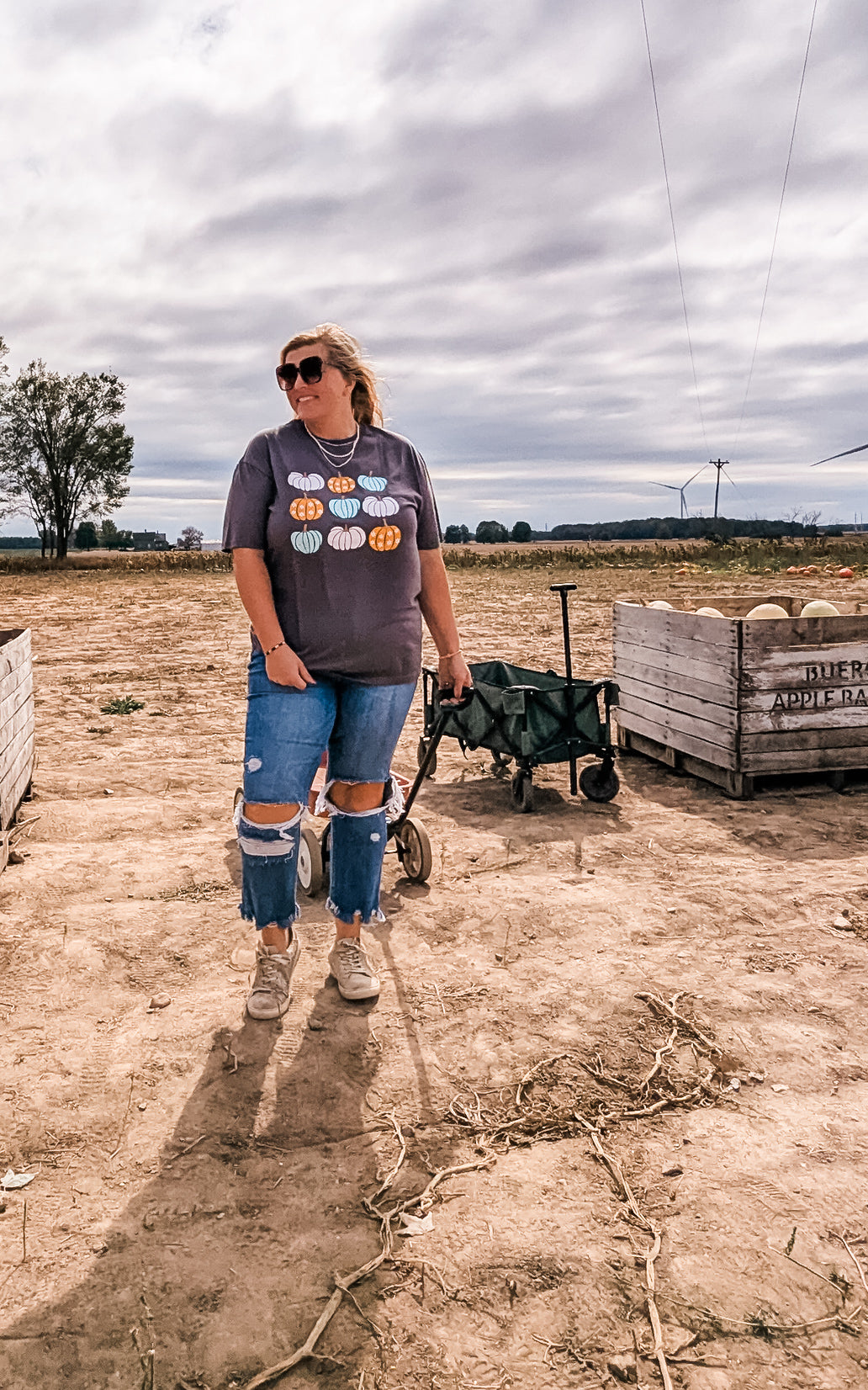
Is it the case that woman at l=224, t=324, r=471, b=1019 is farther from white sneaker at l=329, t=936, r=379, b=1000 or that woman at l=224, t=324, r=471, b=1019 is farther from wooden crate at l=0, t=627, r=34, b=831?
wooden crate at l=0, t=627, r=34, b=831

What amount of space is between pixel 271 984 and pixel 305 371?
1.98 m

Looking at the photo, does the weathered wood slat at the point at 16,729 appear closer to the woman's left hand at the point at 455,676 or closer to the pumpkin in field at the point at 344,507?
the woman's left hand at the point at 455,676

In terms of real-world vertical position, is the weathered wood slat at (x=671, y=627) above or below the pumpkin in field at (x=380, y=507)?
below

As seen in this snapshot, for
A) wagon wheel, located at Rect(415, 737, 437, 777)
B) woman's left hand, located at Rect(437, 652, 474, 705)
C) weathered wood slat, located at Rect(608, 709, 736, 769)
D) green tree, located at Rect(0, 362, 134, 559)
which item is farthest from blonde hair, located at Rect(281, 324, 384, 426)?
green tree, located at Rect(0, 362, 134, 559)

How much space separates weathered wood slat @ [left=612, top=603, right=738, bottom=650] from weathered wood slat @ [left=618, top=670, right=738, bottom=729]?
1.06ft

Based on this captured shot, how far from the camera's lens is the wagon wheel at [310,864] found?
13.8 feet

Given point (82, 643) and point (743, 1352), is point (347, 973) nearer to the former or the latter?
point (743, 1352)

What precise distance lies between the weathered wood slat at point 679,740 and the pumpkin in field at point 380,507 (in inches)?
141

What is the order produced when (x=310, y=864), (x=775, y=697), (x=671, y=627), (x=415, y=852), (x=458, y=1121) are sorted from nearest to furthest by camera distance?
(x=458, y=1121) → (x=310, y=864) → (x=415, y=852) → (x=775, y=697) → (x=671, y=627)

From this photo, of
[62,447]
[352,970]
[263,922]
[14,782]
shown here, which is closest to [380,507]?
[263,922]

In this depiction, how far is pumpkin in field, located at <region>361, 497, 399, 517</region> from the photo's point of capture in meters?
2.80

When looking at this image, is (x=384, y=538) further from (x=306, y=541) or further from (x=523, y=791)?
(x=523, y=791)

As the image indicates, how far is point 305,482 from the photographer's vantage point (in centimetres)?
276

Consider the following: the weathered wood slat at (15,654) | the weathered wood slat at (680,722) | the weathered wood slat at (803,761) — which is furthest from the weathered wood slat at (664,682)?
the weathered wood slat at (15,654)
